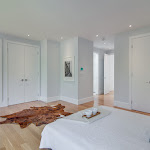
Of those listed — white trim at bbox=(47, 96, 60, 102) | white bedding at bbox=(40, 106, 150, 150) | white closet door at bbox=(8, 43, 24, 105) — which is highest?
white closet door at bbox=(8, 43, 24, 105)

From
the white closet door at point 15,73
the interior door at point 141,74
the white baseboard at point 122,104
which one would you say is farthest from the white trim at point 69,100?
the interior door at point 141,74

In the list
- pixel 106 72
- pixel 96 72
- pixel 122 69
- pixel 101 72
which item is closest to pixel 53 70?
pixel 96 72

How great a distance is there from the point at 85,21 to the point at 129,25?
1.35m

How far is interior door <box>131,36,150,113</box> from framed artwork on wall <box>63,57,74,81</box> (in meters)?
2.21

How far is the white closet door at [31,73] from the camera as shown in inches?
188

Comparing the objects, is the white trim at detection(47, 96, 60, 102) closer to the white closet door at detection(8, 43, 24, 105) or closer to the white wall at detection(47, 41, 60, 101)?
the white wall at detection(47, 41, 60, 101)

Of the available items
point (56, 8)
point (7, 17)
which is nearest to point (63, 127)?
point (56, 8)

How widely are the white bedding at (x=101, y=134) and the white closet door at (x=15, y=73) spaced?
11.6 feet

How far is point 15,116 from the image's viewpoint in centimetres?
317

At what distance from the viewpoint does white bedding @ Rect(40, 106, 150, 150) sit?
1056mm

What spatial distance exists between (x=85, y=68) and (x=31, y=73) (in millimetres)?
2361

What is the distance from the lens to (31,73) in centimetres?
490

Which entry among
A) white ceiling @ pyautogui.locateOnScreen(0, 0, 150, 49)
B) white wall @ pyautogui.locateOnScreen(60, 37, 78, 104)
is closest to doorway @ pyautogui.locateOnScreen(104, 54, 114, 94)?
white wall @ pyautogui.locateOnScreen(60, 37, 78, 104)

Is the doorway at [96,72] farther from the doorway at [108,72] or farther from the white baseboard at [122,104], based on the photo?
the white baseboard at [122,104]
